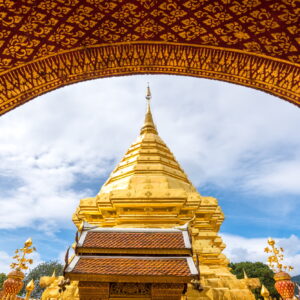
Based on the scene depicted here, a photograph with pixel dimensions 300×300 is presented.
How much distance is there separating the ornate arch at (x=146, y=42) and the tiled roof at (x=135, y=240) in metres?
2.54

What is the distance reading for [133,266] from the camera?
4.25 meters

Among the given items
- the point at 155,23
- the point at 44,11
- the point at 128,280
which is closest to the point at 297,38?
the point at 155,23

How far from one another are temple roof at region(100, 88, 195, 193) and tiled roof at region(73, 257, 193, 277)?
5.30 meters

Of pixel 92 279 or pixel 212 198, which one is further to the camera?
pixel 212 198

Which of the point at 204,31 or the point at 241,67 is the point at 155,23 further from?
the point at 241,67

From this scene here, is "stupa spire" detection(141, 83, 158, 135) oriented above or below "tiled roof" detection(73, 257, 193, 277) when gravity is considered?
above

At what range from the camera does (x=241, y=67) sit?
3834 mm

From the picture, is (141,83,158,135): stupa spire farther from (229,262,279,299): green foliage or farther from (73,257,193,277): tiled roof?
(229,262,279,299): green foliage

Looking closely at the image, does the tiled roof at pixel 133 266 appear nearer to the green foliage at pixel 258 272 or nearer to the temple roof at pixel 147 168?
the temple roof at pixel 147 168

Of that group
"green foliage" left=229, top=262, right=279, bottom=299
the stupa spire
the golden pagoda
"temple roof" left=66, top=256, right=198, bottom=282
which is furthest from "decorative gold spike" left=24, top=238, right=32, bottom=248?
"green foliage" left=229, top=262, right=279, bottom=299

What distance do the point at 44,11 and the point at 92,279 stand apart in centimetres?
367

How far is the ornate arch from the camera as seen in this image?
338 centimetres

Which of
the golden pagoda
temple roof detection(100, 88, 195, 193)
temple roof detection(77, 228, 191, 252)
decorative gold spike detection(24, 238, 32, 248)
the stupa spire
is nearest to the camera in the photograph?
temple roof detection(77, 228, 191, 252)

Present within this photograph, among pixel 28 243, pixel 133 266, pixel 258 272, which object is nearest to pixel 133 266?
pixel 133 266
